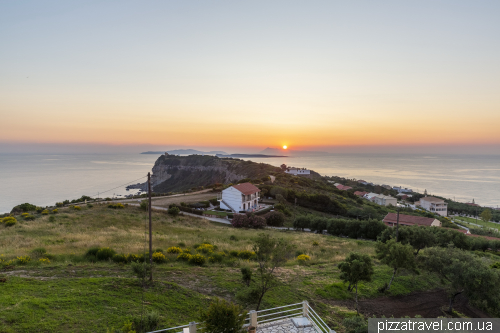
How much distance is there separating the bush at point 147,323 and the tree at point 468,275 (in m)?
14.8

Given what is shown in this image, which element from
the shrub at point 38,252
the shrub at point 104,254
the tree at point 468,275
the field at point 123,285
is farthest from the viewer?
the shrub at point 104,254

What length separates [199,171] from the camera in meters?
128

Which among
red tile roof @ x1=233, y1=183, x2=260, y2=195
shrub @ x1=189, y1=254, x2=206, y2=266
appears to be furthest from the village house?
shrub @ x1=189, y1=254, x2=206, y2=266

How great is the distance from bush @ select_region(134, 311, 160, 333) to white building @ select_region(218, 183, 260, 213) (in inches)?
1411

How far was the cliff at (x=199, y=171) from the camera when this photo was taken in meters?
105

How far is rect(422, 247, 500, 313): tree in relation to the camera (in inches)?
483

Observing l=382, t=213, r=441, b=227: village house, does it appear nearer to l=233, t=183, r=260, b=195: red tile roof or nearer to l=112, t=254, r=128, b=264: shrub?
l=233, t=183, r=260, b=195: red tile roof

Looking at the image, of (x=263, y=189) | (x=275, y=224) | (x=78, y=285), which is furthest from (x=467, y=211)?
(x=78, y=285)

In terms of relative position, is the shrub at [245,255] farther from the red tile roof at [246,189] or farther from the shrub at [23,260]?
the red tile roof at [246,189]

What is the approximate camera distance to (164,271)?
575 inches

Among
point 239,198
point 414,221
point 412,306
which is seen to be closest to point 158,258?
point 412,306

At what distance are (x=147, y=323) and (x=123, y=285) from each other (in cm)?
375

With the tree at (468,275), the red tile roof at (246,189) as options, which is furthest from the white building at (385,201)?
the tree at (468,275)

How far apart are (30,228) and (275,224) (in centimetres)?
3034
